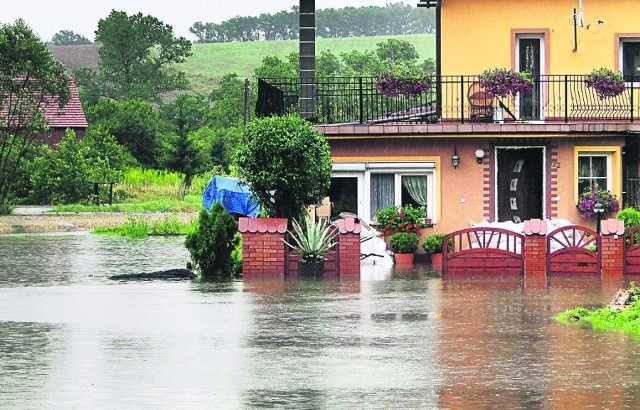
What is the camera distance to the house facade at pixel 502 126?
103ft

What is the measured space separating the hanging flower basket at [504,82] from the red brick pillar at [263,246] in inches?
279

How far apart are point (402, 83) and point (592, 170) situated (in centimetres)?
440

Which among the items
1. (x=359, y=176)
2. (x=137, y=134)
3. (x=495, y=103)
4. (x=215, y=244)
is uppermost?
(x=137, y=134)

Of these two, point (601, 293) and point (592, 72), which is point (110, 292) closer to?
point (601, 293)

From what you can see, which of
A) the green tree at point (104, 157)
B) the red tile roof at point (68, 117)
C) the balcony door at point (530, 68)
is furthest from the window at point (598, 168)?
the red tile roof at point (68, 117)

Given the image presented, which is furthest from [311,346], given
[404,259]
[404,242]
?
[404,242]

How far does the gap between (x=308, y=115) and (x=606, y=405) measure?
20899 mm

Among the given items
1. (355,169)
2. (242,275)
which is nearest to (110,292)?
(242,275)

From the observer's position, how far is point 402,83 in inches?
1249

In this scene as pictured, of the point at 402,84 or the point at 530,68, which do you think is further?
the point at 530,68

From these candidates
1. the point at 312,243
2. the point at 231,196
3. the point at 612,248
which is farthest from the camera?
the point at 231,196

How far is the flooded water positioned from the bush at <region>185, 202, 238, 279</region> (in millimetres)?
1733

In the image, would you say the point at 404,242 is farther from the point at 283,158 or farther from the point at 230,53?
the point at 230,53

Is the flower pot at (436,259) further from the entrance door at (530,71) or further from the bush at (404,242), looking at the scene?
the entrance door at (530,71)
